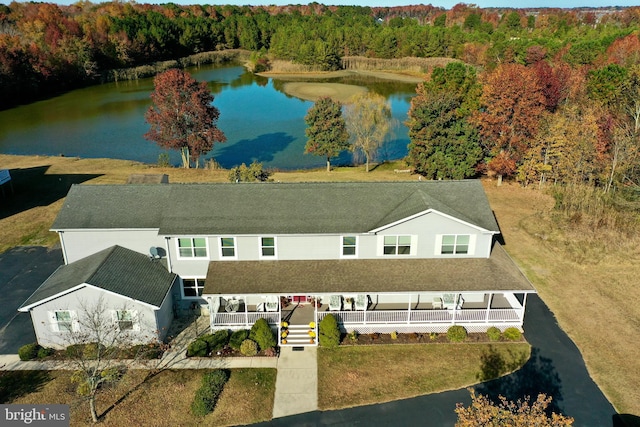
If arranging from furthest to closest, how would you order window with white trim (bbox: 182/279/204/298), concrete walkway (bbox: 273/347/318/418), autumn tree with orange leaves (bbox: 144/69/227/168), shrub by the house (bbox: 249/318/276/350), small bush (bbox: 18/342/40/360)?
autumn tree with orange leaves (bbox: 144/69/227/168), window with white trim (bbox: 182/279/204/298), shrub by the house (bbox: 249/318/276/350), small bush (bbox: 18/342/40/360), concrete walkway (bbox: 273/347/318/418)

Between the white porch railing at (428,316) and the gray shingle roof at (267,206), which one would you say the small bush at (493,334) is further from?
the gray shingle roof at (267,206)

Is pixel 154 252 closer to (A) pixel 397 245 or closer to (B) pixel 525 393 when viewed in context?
(A) pixel 397 245

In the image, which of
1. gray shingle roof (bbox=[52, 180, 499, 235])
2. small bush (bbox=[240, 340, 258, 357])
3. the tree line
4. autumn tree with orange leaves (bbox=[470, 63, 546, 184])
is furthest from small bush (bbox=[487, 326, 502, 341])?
the tree line

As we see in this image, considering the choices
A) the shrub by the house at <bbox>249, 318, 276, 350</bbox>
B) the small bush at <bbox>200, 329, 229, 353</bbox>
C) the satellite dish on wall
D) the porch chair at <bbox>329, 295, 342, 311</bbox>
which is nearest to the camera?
the shrub by the house at <bbox>249, 318, 276, 350</bbox>

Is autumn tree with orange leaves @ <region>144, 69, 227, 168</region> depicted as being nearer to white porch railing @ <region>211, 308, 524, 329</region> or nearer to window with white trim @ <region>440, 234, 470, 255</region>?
white porch railing @ <region>211, 308, 524, 329</region>

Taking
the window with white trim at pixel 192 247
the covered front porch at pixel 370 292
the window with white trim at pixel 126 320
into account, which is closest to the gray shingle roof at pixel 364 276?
the covered front porch at pixel 370 292

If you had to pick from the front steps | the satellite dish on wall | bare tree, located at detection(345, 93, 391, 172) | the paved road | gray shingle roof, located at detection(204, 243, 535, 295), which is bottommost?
the paved road
